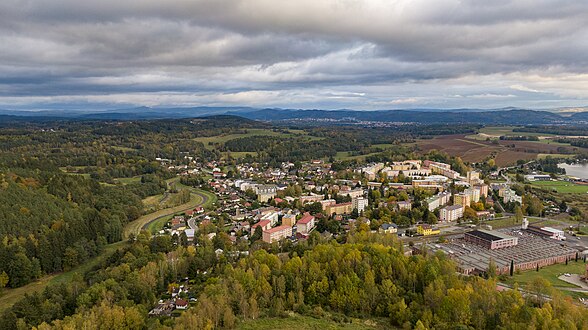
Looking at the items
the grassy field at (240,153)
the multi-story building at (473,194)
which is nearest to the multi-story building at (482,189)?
the multi-story building at (473,194)

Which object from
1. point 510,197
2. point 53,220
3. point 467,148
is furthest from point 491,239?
point 467,148

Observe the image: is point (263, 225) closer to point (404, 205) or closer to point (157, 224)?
point (157, 224)

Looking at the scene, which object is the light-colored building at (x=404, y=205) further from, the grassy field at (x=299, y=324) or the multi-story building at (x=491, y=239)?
the grassy field at (x=299, y=324)

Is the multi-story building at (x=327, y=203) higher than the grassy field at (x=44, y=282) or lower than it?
higher

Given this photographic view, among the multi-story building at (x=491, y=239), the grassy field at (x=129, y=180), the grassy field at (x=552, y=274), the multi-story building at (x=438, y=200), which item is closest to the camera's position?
the grassy field at (x=552, y=274)

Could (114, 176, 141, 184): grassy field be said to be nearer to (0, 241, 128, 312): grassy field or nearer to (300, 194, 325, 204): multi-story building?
(0, 241, 128, 312): grassy field

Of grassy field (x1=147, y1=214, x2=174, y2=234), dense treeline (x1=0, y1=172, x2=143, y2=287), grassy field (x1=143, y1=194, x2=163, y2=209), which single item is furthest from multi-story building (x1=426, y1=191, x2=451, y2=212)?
dense treeline (x1=0, y1=172, x2=143, y2=287)
